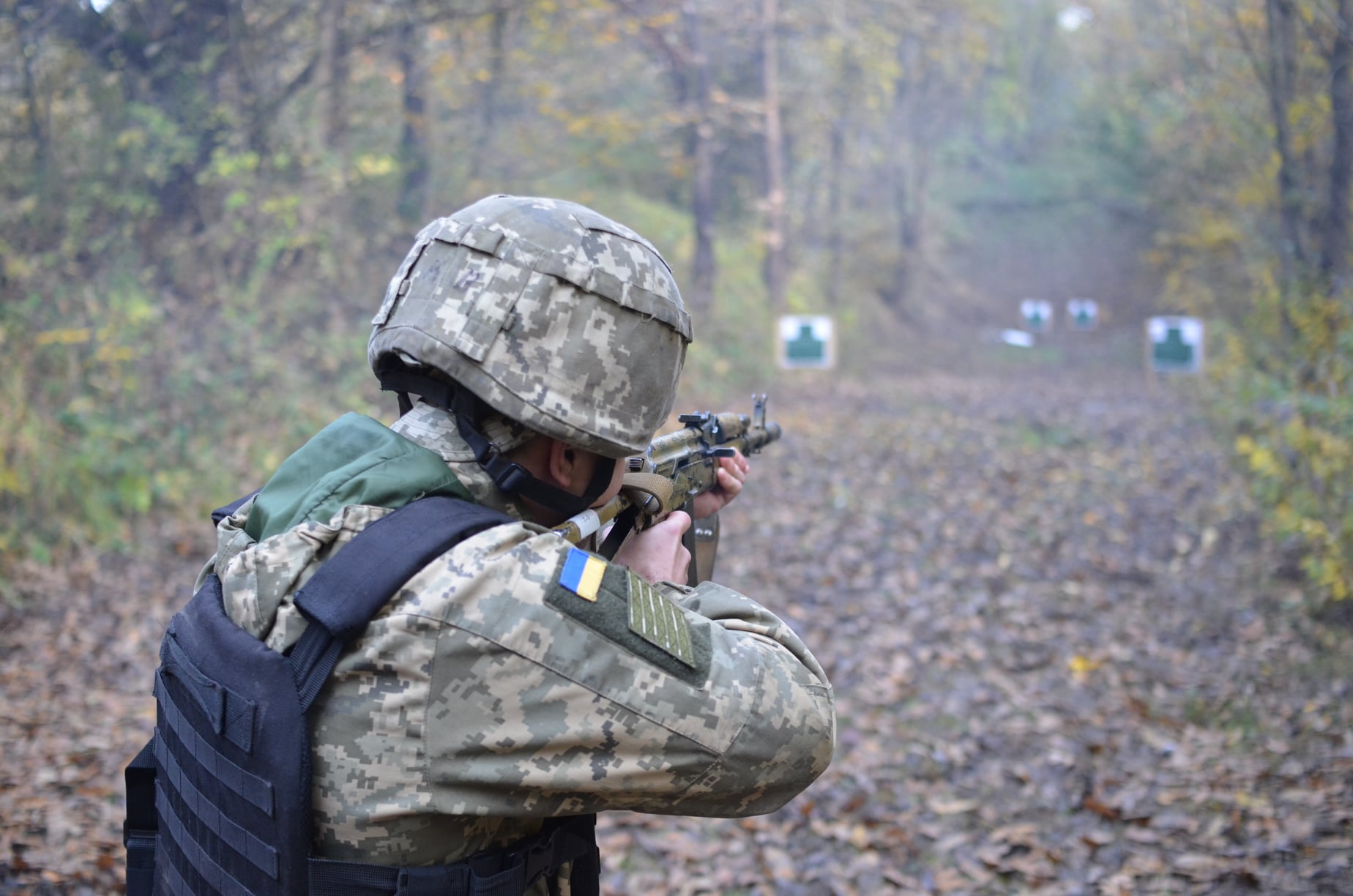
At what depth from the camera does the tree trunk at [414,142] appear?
41.7ft

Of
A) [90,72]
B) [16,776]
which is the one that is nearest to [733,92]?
[90,72]

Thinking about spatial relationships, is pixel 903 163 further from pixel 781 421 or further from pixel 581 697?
pixel 581 697

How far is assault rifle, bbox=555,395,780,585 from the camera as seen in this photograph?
2152 mm

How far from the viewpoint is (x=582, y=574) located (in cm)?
151

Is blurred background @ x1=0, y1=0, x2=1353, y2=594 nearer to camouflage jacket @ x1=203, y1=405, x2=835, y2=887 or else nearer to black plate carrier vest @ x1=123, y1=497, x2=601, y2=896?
camouflage jacket @ x1=203, y1=405, x2=835, y2=887

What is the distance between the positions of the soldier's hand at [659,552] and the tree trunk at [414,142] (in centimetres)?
1145

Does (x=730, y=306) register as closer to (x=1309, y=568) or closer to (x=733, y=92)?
(x=733, y=92)

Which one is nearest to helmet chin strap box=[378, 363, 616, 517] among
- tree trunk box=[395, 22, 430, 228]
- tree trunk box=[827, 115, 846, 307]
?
tree trunk box=[395, 22, 430, 228]

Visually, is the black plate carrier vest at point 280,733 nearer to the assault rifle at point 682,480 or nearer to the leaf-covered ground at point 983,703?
the assault rifle at point 682,480

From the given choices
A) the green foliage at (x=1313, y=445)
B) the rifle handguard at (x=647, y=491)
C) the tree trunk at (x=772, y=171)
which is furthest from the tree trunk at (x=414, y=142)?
the rifle handguard at (x=647, y=491)

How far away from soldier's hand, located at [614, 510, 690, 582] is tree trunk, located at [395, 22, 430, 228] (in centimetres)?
1145

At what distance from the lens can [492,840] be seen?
1.61 meters

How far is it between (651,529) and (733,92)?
65.8 ft

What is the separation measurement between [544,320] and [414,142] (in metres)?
12.5
